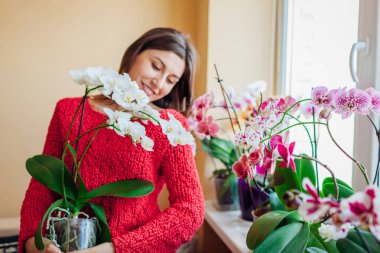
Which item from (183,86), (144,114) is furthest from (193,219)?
A: (183,86)

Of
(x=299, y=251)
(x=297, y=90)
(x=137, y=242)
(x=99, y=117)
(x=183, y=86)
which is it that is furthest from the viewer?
→ (x=297, y=90)

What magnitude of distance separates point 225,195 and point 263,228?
78 centimetres

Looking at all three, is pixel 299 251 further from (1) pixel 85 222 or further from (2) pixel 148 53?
(2) pixel 148 53

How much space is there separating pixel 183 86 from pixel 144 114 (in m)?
0.53

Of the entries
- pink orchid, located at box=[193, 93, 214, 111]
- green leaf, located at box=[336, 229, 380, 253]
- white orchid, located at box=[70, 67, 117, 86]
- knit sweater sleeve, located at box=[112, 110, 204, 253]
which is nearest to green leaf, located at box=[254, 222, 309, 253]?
green leaf, located at box=[336, 229, 380, 253]

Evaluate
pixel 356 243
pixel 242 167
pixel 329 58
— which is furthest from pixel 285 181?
pixel 329 58

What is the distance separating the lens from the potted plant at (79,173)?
74cm

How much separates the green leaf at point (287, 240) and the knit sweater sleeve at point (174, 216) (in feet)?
0.76

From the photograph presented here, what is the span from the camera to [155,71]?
114 cm

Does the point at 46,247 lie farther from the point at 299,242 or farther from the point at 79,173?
the point at 299,242

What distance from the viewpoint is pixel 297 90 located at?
5.53ft

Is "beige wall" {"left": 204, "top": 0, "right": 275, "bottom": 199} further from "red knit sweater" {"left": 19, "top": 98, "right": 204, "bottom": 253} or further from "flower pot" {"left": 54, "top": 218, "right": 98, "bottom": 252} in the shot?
"flower pot" {"left": 54, "top": 218, "right": 98, "bottom": 252}

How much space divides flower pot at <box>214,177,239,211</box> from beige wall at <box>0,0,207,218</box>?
732 millimetres

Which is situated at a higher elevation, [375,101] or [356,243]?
[375,101]
